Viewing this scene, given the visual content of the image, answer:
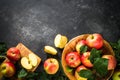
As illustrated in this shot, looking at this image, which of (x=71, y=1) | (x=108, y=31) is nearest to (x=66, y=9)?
(x=71, y=1)

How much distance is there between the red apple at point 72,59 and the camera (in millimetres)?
1805

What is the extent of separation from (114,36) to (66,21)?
45cm

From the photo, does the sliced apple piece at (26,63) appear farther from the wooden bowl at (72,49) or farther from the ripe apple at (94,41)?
the ripe apple at (94,41)

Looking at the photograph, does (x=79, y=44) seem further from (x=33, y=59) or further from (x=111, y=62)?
(x=33, y=59)

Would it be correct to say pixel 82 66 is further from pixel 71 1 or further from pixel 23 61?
pixel 71 1

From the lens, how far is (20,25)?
2.29 m

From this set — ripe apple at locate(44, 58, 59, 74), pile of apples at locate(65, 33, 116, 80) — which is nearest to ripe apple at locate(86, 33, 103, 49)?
pile of apples at locate(65, 33, 116, 80)

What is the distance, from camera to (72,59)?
181 centimetres

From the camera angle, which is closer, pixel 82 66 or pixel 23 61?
pixel 82 66

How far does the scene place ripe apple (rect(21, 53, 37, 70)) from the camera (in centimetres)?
203

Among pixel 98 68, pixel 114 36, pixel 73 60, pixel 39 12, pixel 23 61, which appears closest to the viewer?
pixel 98 68

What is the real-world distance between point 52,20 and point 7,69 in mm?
614

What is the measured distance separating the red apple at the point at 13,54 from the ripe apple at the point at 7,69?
0.06 m

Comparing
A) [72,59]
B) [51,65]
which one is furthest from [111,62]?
[51,65]
